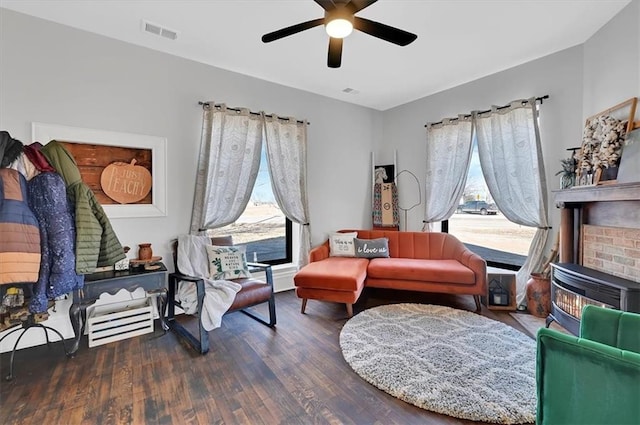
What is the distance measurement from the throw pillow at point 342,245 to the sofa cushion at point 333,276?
512 millimetres

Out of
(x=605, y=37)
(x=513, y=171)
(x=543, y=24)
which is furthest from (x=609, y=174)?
(x=543, y=24)

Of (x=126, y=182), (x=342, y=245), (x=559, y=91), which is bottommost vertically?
(x=342, y=245)

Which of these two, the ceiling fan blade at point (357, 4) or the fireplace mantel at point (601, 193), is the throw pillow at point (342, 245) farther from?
the ceiling fan blade at point (357, 4)

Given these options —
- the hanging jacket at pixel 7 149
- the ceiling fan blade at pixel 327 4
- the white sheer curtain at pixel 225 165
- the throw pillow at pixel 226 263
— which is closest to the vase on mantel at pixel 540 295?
the throw pillow at pixel 226 263

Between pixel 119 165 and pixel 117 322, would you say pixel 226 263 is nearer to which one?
pixel 117 322

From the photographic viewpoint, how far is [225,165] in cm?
340

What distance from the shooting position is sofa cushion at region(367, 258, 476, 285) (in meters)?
3.22

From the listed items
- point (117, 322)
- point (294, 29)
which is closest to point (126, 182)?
point (117, 322)

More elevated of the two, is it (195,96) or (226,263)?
(195,96)

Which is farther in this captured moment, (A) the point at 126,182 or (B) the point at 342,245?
(B) the point at 342,245

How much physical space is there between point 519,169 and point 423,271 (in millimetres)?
1697

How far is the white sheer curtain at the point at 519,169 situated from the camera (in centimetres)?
328

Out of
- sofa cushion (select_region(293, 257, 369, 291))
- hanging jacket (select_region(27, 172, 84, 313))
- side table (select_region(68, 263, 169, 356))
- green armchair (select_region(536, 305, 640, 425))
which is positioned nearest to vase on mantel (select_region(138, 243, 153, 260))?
side table (select_region(68, 263, 169, 356))

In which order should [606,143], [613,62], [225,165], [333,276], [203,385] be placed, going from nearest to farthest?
[203,385], [606,143], [613,62], [333,276], [225,165]
